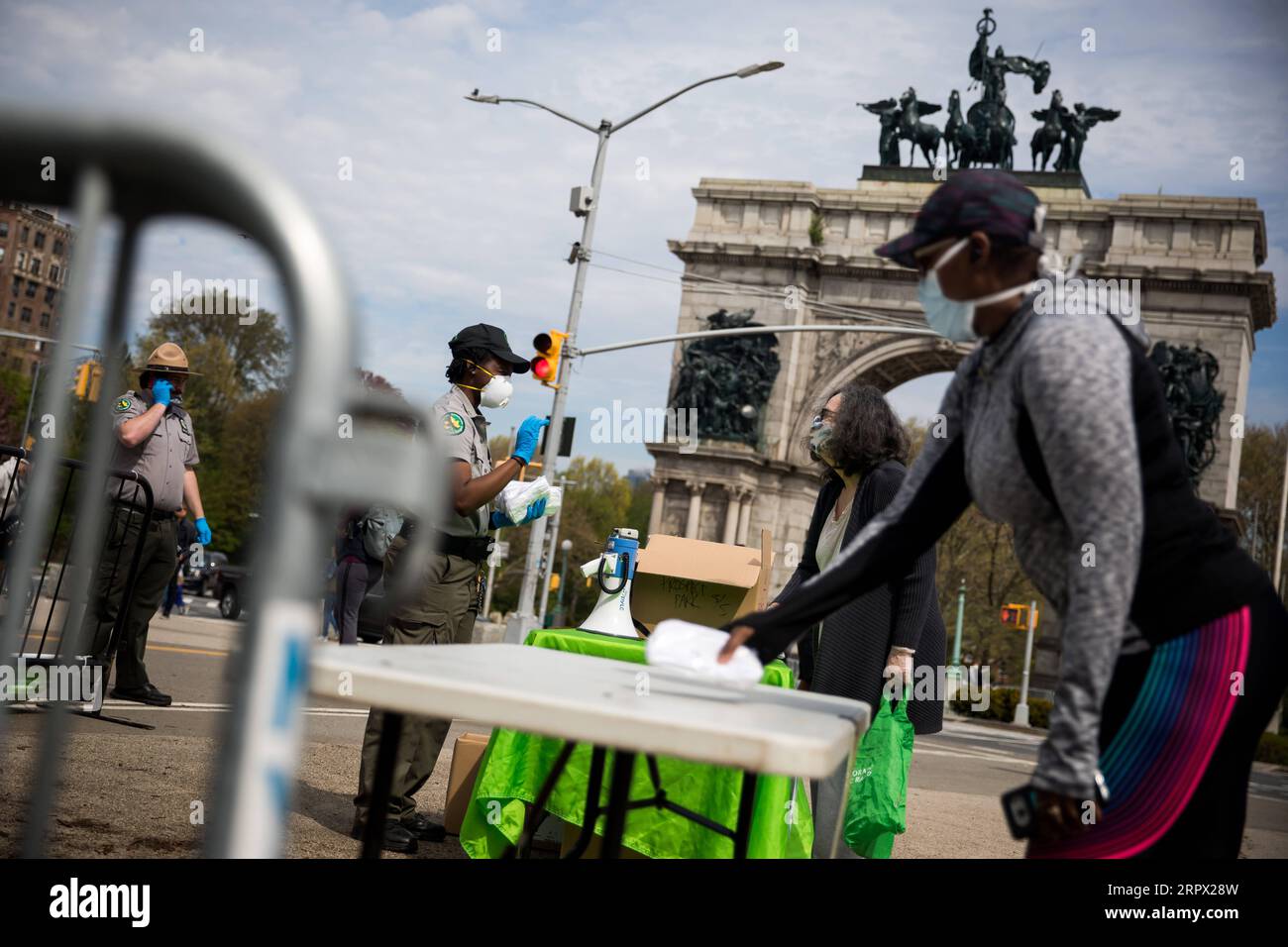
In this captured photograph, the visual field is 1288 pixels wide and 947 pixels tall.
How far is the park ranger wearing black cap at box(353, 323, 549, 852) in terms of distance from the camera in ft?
15.9

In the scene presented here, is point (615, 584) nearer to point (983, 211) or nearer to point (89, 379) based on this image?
point (983, 211)

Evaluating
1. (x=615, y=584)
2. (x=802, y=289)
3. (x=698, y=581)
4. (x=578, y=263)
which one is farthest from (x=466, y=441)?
(x=802, y=289)

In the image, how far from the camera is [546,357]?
18.6 metres

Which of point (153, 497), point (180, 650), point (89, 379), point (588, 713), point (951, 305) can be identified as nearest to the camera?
point (89, 379)

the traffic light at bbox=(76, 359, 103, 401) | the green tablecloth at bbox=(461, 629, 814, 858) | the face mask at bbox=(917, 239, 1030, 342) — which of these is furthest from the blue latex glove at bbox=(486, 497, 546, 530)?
the traffic light at bbox=(76, 359, 103, 401)

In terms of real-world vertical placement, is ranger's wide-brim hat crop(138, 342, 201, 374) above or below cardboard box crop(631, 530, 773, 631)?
above

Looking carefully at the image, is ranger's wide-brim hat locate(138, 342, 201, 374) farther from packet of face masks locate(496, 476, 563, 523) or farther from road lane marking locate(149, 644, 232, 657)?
road lane marking locate(149, 644, 232, 657)

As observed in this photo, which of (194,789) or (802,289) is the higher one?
(802,289)

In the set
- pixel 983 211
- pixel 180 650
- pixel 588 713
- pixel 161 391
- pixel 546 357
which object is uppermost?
pixel 546 357

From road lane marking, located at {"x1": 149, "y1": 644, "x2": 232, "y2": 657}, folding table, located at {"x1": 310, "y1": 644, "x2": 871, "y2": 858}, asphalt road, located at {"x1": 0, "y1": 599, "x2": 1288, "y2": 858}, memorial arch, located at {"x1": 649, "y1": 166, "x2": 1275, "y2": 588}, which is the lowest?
road lane marking, located at {"x1": 149, "y1": 644, "x2": 232, "y2": 657}

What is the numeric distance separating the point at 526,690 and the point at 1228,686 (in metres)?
1.12

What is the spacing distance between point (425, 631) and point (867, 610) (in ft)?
5.52

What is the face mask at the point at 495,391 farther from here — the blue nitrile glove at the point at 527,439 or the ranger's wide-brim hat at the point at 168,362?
the ranger's wide-brim hat at the point at 168,362

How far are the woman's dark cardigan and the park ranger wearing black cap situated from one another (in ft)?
4.24
